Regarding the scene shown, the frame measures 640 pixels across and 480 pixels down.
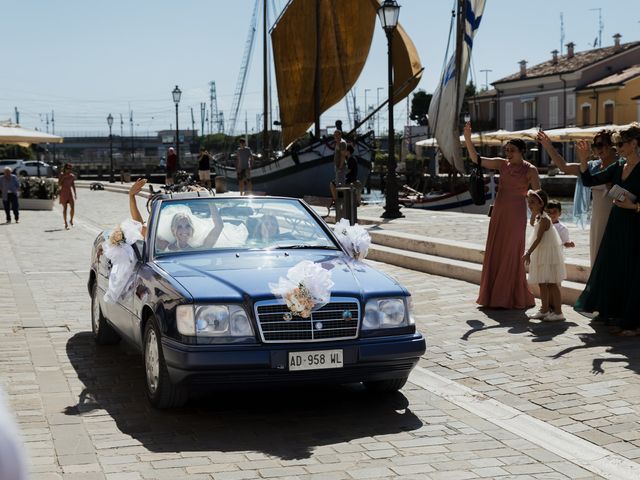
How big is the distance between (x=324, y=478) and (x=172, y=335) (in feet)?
5.05

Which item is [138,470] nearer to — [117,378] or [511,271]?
[117,378]

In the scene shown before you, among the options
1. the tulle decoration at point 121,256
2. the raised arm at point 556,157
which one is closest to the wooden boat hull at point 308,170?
the raised arm at point 556,157

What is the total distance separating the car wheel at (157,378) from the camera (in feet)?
20.0

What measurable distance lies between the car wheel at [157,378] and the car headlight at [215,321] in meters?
0.35

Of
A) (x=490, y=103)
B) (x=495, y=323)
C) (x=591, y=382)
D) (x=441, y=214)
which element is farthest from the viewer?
(x=490, y=103)

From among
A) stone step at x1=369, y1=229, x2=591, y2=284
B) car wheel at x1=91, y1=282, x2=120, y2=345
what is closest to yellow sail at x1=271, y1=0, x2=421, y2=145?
stone step at x1=369, y1=229, x2=591, y2=284

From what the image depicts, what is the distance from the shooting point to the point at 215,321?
591 cm

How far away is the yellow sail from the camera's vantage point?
45.3 metres

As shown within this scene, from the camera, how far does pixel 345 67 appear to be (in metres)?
46.3

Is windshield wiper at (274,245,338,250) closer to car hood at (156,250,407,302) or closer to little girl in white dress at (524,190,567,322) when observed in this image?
car hood at (156,250,407,302)

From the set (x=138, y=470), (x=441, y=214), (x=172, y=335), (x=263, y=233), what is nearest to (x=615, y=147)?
(x=263, y=233)

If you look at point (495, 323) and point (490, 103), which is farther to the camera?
point (490, 103)

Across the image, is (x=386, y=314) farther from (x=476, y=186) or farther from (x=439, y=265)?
(x=439, y=265)

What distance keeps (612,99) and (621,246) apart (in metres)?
69.9
